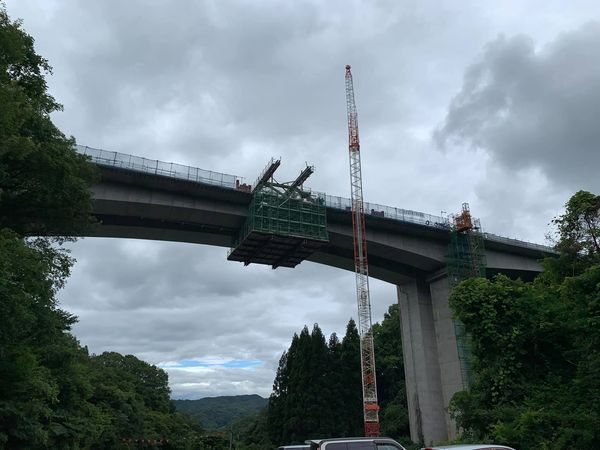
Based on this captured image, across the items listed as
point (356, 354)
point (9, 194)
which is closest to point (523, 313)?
point (9, 194)

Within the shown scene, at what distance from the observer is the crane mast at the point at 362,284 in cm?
5109

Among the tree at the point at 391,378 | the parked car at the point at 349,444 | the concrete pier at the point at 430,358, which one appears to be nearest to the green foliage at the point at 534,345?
the parked car at the point at 349,444

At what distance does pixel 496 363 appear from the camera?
28156mm

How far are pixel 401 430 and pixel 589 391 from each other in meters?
45.6

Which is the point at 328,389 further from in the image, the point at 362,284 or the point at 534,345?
the point at 534,345

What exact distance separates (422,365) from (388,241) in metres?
13.8

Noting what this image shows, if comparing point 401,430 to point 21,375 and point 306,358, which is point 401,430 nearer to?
point 306,358

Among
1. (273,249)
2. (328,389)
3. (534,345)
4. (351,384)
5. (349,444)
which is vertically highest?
(273,249)

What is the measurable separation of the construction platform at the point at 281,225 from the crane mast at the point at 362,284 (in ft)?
12.9

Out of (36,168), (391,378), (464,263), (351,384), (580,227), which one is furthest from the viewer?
(391,378)

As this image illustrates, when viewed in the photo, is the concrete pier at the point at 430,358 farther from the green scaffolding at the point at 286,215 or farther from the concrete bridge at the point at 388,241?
the green scaffolding at the point at 286,215

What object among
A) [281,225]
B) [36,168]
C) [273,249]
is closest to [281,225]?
[281,225]

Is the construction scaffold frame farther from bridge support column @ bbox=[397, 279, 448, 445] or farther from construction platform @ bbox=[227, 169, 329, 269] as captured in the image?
construction platform @ bbox=[227, 169, 329, 269]

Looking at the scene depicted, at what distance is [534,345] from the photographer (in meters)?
28.3
